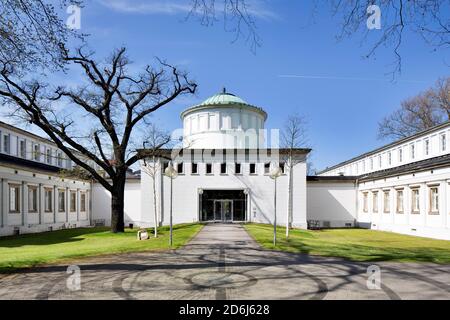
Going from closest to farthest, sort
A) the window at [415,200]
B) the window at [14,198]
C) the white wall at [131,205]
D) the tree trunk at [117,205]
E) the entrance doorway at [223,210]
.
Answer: the tree trunk at [117,205], the window at [14,198], the window at [415,200], the entrance doorway at [223,210], the white wall at [131,205]

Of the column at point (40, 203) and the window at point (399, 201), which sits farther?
the column at point (40, 203)

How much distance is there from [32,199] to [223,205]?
1809 cm

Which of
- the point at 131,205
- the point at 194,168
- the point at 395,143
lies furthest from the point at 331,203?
the point at 131,205

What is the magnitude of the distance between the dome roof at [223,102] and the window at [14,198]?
72.2ft

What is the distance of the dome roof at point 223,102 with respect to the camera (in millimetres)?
46741

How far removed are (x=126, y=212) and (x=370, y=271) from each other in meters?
38.8

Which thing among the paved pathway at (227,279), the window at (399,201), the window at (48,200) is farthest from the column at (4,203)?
the window at (399,201)

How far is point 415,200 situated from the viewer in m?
33.5

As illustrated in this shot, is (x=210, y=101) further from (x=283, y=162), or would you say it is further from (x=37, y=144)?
(x=37, y=144)

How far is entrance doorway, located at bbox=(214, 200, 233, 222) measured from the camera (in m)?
40.7

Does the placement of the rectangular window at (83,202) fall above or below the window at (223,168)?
below

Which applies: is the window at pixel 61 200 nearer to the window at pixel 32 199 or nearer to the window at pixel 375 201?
the window at pixel 32 199

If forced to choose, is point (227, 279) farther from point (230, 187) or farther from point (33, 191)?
point (33, 191)
